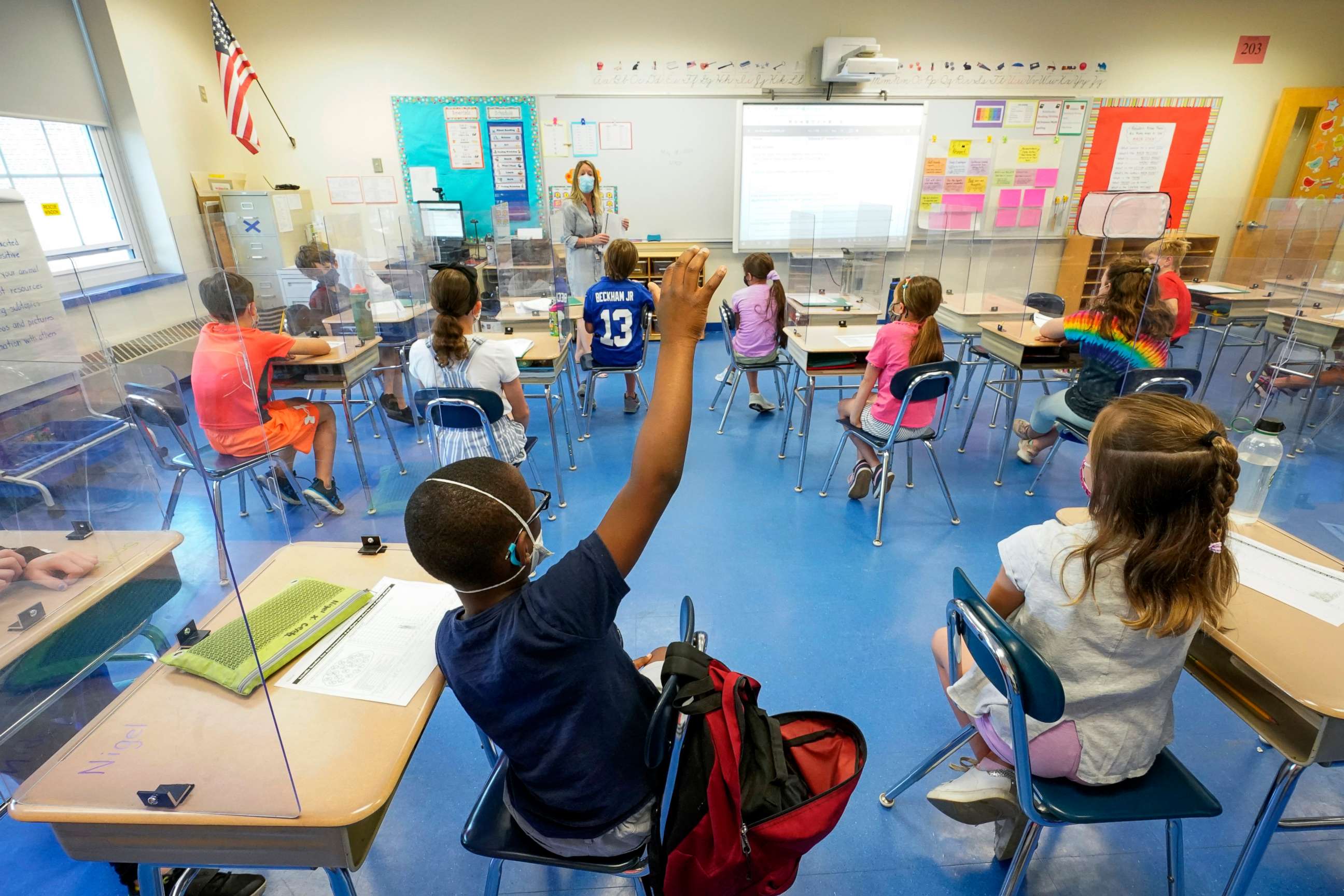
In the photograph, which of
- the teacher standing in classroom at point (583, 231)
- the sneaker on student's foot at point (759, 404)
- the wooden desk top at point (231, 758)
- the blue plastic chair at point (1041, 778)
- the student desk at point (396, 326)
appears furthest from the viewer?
the teacher standing in classroom at point (583, 231)

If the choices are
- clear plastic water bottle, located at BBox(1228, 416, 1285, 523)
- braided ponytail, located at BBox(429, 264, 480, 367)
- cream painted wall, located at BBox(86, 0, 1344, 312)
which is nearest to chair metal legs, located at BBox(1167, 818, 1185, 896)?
clear plastic water bottle, located at BBox(1228, 416, 1285, 523)

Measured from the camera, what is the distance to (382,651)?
3.57ft

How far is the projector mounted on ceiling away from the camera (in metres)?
5.27

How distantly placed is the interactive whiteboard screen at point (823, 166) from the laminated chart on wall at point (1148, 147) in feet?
5.62

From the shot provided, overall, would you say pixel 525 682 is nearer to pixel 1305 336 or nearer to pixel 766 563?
A: pixel 766 563

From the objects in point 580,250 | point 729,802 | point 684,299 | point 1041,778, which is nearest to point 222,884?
point 729,802

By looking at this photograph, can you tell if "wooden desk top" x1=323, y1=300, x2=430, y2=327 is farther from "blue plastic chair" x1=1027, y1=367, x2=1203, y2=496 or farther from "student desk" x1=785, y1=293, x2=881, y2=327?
"blue plastic chair" x1=1027, y1=367, x2=1203, y2=496

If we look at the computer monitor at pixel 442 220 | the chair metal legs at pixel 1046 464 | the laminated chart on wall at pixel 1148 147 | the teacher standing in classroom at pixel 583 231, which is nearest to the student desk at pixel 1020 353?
the chair metal legs at pixel 1046 464

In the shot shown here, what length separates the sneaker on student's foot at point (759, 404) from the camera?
14.0ft

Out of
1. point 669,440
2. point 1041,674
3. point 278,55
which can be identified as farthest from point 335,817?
point 278,55

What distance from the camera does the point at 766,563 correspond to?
255cm

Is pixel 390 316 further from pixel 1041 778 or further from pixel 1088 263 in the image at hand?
pixel 1088 263

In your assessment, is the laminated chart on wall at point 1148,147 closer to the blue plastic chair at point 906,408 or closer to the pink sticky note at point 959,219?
the pink sticky note at point 959,219

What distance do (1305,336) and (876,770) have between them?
369 cm
